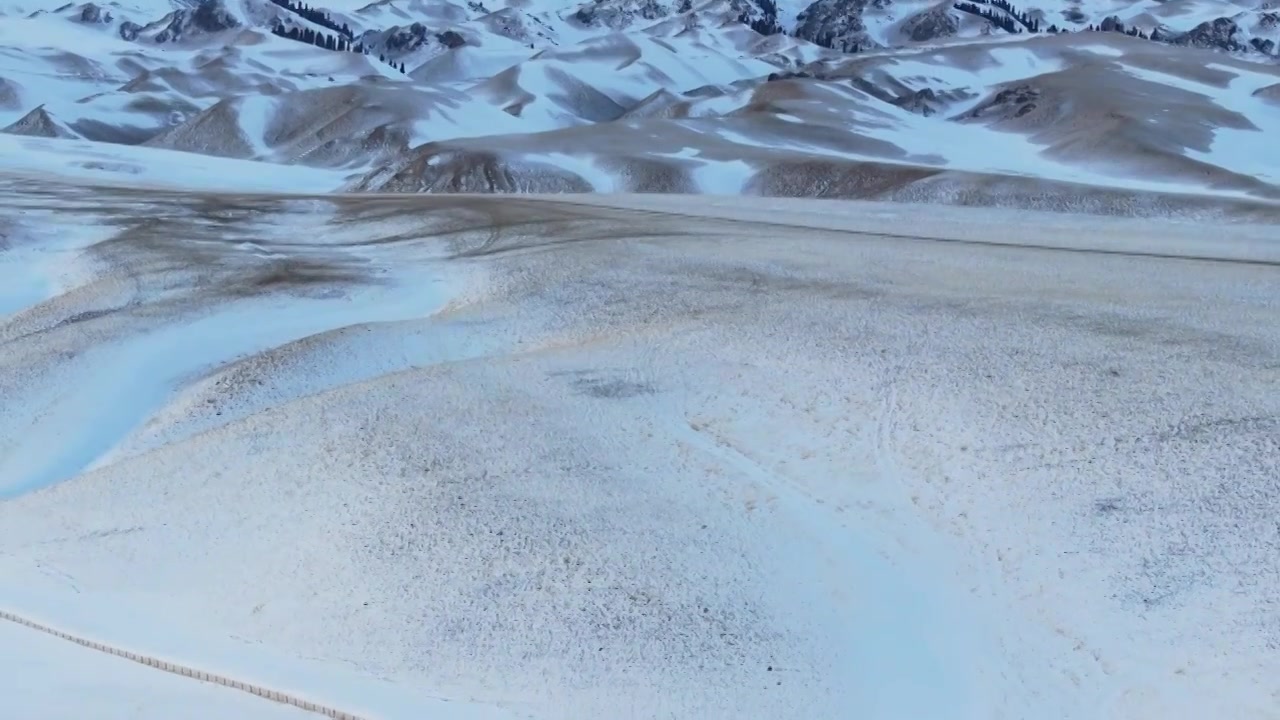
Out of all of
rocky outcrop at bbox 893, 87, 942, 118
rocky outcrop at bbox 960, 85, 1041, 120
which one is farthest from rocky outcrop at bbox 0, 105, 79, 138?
rocky outcrop at bbox 960, 85, 1041, 120

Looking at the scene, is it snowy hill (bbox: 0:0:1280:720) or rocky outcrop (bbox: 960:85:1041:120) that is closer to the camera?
snowy hill (bbox: 0:0:1280:720)

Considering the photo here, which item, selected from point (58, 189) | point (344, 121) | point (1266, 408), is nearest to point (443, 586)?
point (1266, 408)

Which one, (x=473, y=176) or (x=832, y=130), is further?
(x=832, y=130)

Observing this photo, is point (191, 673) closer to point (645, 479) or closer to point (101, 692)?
point (101, 692)

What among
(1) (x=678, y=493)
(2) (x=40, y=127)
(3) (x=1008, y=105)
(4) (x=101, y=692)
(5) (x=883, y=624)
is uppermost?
(5) (x=883, y=624)

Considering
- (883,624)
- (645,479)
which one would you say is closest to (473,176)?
(645,479)

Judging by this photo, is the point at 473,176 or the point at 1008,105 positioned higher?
the point at 1008,105

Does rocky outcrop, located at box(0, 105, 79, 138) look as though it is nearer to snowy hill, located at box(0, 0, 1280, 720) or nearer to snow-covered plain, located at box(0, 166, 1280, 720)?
snowy hill, located at box(0, 0, 1280, 720)
